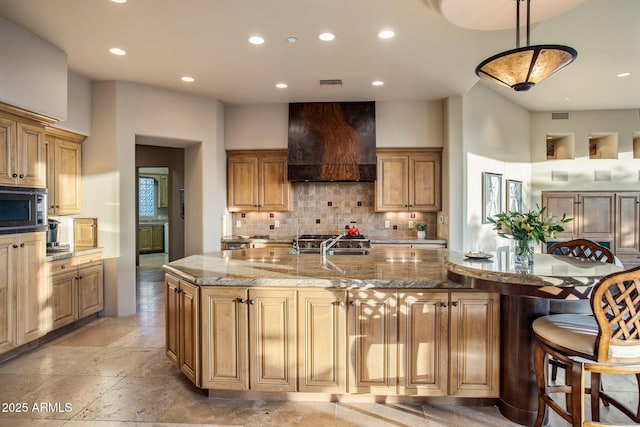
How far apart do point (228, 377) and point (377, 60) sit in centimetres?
337

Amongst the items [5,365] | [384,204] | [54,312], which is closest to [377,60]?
[384,204]

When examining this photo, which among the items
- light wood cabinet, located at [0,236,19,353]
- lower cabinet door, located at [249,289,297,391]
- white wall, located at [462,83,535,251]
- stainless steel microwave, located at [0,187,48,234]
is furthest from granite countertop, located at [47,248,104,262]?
white wall, located at [462,83,535,251]

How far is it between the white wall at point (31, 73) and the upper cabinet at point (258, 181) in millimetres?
2432

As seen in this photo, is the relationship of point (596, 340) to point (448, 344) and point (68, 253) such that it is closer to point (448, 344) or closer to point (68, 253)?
point (448, 344)

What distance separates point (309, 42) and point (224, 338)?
108 inches

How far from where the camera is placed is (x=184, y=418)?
237 centimetres

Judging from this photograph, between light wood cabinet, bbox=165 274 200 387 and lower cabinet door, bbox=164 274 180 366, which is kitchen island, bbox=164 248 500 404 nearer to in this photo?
light wood cabinet, bbox=165 274 200 387

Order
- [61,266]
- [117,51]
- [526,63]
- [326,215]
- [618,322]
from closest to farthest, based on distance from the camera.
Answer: [618,322] < [526,63] < [117,51] < [61,266] < [326,215]

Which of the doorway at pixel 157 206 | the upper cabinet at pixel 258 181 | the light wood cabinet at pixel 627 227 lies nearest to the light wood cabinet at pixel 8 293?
the upper cabinet at pixel 258 181

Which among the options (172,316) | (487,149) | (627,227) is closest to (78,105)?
(172,316)

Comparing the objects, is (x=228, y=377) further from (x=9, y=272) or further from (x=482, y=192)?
(x=482, y=192)

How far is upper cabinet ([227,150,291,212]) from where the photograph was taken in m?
5.72

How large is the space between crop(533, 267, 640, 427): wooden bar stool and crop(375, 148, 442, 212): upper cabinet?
3514 mm

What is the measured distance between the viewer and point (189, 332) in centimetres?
263
